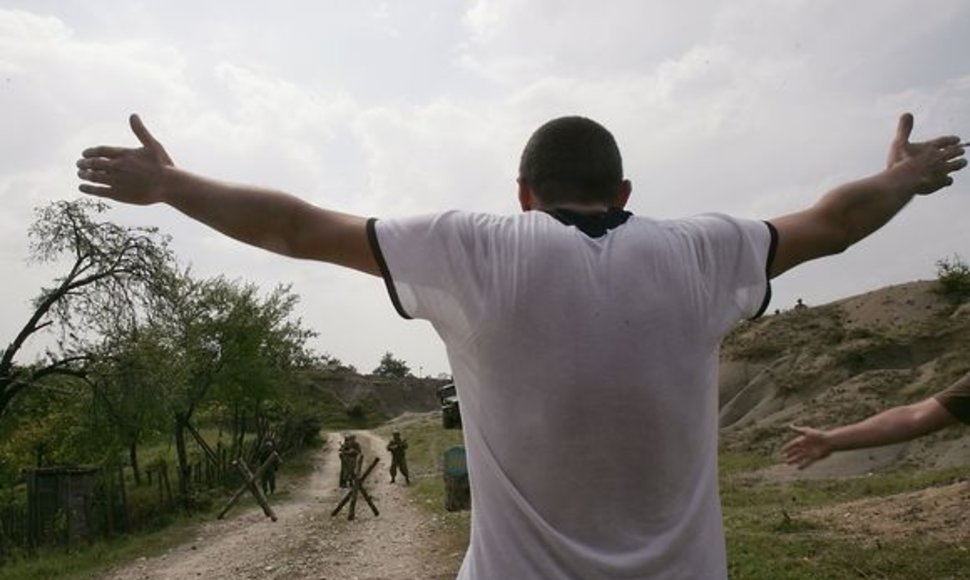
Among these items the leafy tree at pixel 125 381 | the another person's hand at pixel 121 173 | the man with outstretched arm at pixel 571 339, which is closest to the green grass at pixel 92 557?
the leafy tree at pixel 125 381

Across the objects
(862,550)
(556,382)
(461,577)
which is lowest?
(862,550)

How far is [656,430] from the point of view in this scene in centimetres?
187

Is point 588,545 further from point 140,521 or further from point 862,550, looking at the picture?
point 140,521

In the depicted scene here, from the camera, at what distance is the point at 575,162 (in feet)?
6.72

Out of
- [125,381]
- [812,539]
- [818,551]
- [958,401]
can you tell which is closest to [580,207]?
[958,401]

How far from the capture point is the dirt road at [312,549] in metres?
14.4

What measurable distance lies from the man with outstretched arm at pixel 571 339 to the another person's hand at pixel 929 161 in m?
0.65

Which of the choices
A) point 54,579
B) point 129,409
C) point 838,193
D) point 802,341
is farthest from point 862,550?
point 802,341

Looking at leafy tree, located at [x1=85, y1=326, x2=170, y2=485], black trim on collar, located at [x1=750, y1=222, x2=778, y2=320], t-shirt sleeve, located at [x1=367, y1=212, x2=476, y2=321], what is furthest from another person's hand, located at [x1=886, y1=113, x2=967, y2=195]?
leafy tree, located at [x1=85, y1=326, x2=170, y2=485]

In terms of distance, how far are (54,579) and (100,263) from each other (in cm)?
704

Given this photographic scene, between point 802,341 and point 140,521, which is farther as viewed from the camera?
point 802,341

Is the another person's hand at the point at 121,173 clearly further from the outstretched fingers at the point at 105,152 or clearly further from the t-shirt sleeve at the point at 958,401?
the t-shirt sleeve at the point at 958,401

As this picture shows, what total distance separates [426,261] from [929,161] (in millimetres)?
1436

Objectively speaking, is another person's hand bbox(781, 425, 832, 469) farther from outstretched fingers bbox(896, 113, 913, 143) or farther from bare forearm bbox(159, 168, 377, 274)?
bare forearm bbox(159, 168, 377, 274)
